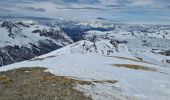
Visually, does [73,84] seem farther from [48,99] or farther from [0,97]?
[0,97]

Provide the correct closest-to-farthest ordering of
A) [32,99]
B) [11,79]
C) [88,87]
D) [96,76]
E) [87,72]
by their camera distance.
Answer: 1. [32,99]
2. [88,87]
3. [11,79]
4. [96,76]
5. [87,72]

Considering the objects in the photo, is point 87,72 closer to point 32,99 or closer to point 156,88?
point 156,88

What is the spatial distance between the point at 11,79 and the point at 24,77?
6.43ft

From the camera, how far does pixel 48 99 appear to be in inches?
977

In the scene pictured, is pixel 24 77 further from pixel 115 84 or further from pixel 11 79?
pixel 115 84

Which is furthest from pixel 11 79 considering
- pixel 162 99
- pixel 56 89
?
pixel 162 99

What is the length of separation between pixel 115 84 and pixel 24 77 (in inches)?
374

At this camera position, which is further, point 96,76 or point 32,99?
point 96,76

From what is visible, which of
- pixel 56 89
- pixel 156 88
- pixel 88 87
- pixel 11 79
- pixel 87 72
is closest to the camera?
pixel 56 89

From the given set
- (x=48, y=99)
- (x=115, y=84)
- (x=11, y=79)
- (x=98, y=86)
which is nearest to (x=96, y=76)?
(x=115, y=84)

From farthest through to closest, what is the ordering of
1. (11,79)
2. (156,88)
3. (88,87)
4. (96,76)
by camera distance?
(96,76) → (156,88) → (11,79) → (88,87)

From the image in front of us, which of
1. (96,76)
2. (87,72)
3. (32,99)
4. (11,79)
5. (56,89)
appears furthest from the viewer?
(87,72)

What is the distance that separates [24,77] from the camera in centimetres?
3366

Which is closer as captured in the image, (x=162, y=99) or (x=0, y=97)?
(x=0, y=97)
